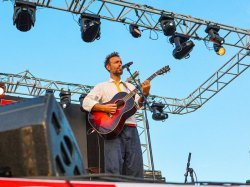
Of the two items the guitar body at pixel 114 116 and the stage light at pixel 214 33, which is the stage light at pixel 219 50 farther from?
the guitar body at pixel 114 116

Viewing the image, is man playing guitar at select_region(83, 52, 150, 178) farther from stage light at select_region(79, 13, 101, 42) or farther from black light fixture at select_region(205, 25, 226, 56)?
black light fixture at select_region(205, 25, 226, 56)

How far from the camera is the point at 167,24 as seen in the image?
8.55 metres

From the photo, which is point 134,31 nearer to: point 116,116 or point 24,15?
point 24,15

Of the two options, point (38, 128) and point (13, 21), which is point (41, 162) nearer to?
point (38, 128)

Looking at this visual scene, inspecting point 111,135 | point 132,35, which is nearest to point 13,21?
point 132,35

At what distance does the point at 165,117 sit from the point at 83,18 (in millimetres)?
4048

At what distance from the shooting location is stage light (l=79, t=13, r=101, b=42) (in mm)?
8031

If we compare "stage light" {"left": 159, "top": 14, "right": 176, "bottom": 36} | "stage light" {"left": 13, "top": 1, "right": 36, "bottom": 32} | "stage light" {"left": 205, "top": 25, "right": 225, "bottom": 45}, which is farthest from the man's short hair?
"stage light" {"left": 205, "top": 25, "right": 225, "bottom": 45}

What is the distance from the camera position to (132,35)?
8.78 m

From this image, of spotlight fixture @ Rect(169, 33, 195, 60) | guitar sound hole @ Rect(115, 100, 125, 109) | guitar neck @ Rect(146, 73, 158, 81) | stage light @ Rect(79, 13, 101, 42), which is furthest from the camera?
spotlight fixture @ Rect(169, 33, 195, 60)

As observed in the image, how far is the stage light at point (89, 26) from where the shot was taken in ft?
26.3

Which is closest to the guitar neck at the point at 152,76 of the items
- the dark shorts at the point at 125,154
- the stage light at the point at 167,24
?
the dark shorts at the point at 125,154

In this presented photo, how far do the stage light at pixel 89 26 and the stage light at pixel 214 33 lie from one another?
2.43 m

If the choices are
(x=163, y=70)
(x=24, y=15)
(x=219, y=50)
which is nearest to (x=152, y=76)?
(x=163, y=70)
